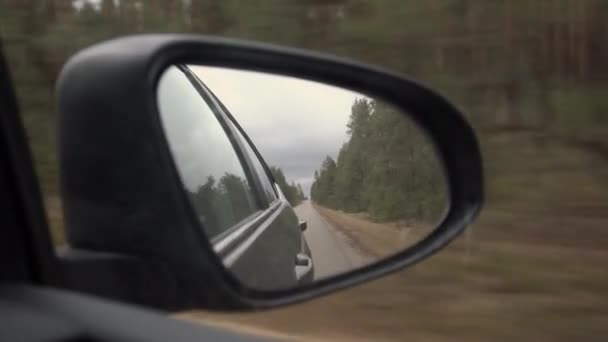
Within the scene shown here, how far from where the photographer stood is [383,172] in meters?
3.46

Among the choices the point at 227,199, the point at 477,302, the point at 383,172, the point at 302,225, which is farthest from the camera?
the point at 477,302

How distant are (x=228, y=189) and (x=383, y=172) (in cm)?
90

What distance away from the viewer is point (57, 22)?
5.71 m

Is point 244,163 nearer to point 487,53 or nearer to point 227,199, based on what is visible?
point 227,199

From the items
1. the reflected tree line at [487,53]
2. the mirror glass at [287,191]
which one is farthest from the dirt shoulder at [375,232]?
the reflected tree line at [487,53]

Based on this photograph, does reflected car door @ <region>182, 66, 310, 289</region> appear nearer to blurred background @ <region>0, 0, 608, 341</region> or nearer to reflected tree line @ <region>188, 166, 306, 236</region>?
reflected tree line @ <region>188, 166, 306, 236</region>

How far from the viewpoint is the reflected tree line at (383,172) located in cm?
274

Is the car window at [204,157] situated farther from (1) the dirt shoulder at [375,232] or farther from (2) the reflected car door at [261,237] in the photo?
(1) the dirt shoulder at [375,232]

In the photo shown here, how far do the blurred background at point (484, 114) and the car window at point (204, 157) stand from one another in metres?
1.03

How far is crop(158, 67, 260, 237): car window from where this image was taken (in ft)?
7.59

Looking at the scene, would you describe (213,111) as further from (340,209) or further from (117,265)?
(117,265)

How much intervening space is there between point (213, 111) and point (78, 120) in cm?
81

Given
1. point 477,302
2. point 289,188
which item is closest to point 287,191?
point 289,188

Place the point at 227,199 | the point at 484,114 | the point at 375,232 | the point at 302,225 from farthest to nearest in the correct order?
the point at 484,114
the point at 375,232
the point at 227,199
the point at 302,225
